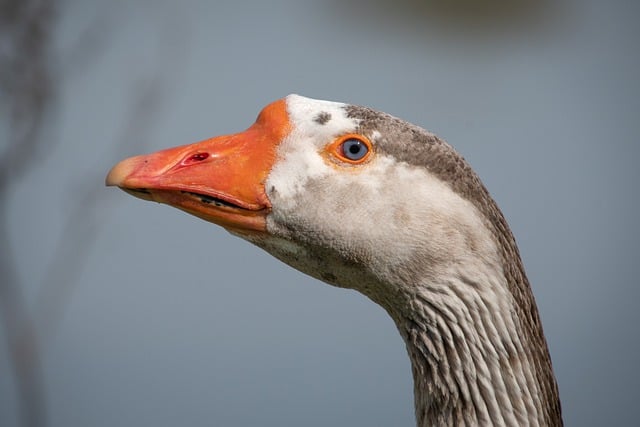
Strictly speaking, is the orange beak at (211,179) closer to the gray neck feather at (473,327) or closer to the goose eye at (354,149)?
the goose eye at (354,149)

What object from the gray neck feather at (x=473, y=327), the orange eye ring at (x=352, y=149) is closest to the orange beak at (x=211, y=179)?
the orange eye ring at (x=352, y=149)

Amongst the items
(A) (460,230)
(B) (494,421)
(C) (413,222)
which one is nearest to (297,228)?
(C) (413,222)

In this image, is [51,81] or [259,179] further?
[51,81]

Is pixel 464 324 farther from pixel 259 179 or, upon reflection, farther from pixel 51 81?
pixel 51 81

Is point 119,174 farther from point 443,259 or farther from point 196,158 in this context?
point 443,259

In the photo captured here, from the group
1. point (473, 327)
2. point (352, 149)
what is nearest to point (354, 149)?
point (352, 149)

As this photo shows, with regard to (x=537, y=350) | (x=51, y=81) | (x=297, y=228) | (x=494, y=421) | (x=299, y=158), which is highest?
(x=51, y=81)

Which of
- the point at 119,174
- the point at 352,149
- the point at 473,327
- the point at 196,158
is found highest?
the point at 352,149
